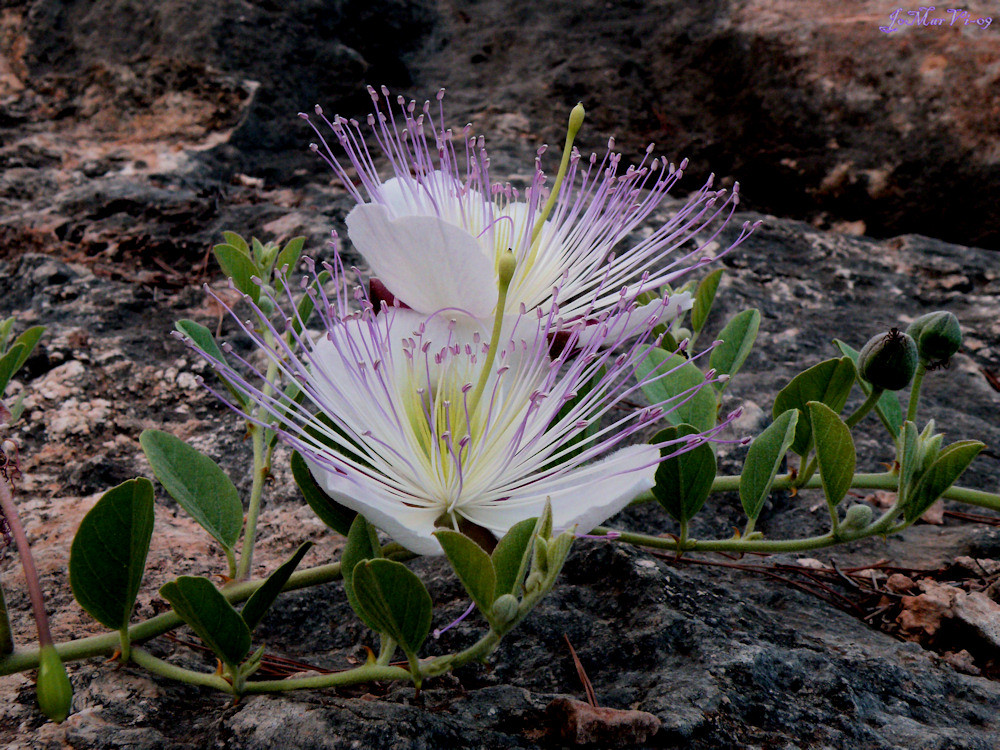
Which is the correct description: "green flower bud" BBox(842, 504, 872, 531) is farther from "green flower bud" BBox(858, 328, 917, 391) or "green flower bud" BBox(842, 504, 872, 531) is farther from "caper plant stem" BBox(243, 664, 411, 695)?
"caper plant stem" BBox(243, 664, 411, 695)

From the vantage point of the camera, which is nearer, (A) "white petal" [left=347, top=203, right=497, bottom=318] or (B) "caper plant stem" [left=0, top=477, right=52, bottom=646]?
(B) "caper plant stem" [left=0, top=477, right=52, bottom=646]

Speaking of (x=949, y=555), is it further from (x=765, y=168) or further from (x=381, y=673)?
(x=765, y=168)

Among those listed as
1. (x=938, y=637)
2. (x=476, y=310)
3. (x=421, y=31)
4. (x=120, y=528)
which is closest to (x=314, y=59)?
(x=421, y=31)

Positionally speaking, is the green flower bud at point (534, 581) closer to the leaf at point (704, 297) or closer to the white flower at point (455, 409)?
the white flower at point (455, 409)

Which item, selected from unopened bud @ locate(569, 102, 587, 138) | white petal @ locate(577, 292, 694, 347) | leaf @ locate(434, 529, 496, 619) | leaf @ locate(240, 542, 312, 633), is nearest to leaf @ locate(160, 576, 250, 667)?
leaf @ locate(240, 542, 312, 633)

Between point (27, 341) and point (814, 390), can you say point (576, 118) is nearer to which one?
point (814, 390)
